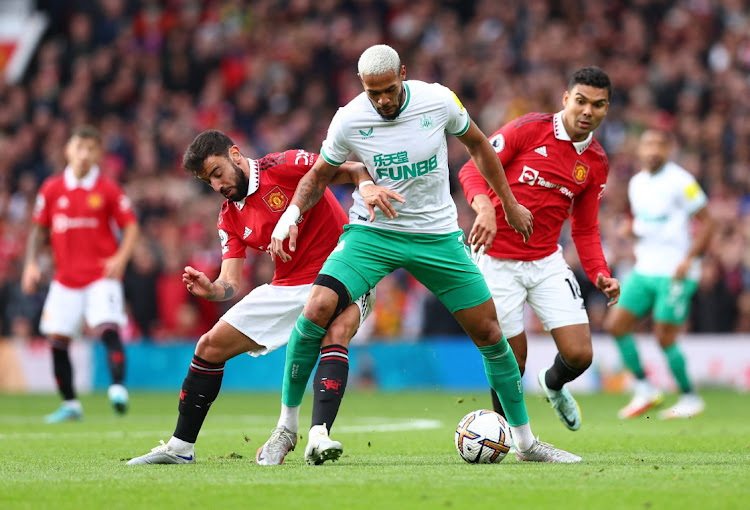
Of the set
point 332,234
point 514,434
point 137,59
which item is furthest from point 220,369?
point 137,59

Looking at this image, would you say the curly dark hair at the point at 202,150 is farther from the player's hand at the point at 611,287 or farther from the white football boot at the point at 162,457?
the player's hand at the point at 611,287

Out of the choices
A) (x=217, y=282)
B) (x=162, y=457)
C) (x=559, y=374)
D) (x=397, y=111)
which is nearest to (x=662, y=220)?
(x=559, y=374)

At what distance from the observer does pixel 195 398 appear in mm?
6957

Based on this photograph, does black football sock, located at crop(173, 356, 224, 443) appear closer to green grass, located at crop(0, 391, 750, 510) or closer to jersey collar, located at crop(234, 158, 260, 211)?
green grass, located at crop(0, 391, 750, 510)

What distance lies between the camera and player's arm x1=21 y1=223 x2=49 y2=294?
11891mm

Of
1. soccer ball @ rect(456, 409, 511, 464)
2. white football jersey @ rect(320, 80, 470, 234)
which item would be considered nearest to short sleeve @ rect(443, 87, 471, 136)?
white football jersey @ rect(320, 80, 470, 234)

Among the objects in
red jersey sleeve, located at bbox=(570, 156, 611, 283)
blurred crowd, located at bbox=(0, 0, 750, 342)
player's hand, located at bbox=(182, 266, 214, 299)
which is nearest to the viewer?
player's hand, located at bbox=(182, 266, 214, 299)

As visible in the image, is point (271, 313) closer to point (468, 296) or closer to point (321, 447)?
point (321, 447)

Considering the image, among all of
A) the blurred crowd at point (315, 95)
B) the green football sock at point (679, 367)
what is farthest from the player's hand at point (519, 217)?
the blurred crowd at point (315, 95)

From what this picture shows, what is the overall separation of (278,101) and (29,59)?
631 cm

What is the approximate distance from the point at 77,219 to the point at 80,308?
95 cm

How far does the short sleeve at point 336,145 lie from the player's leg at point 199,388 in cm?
123

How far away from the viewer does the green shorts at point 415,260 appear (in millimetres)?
6770

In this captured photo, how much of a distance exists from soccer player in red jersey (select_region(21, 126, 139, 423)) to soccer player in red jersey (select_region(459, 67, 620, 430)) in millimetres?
5164
